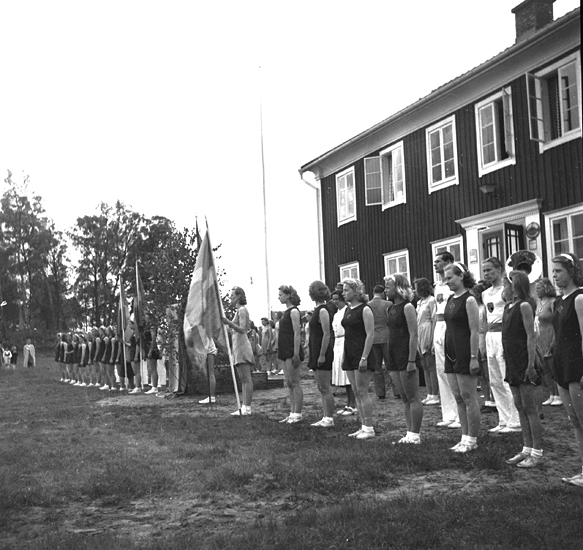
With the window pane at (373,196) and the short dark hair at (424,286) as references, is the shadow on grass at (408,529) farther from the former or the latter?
the window pane at (373,196)

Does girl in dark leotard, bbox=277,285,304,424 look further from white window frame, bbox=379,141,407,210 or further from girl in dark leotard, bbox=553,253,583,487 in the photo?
white window frame, bbox=379,141,407,210

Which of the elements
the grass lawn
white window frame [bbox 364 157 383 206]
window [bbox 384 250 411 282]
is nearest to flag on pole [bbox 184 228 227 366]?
the grass lawn

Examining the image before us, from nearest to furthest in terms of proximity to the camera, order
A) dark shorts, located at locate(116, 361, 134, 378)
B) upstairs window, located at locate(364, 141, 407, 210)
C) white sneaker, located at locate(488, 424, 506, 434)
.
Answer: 1. white sneaker, located at locate(488, 424, 506, 434)
2. dark shorts, located at locate(116, 361, 134, 378)
3. upstairs window, located at locate(364, 141, 407, 210)

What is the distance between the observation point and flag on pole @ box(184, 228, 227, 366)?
1402cm

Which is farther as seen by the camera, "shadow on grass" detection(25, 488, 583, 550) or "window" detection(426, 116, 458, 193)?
"window" detection(426, 116, 458, 193)

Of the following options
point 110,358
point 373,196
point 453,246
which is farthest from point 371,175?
point 110,358

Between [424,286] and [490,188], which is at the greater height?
[490,188]

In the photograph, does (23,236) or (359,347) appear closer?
(359,347)

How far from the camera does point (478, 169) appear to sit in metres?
18.7

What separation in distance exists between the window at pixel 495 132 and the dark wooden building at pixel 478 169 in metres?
0.02

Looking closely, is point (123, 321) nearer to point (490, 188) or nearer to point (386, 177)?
point (386, 177)

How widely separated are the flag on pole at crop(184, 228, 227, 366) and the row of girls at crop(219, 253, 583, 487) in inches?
98.1

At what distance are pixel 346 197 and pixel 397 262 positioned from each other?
12.3 feet

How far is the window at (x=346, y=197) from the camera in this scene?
25.0m
